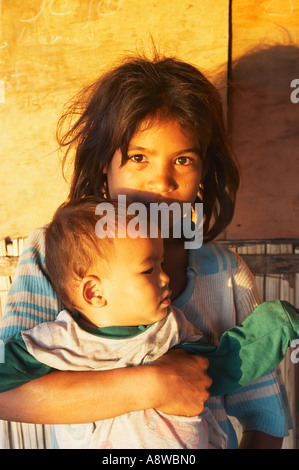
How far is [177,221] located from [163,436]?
0.50 metres

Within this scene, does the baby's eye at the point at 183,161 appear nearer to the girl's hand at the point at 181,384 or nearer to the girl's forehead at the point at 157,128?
the girl's forehead at the point at 157,128

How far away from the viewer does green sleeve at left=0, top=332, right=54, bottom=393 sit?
0.99 meters

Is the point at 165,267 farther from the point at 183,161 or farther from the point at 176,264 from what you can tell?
the point at 183,161

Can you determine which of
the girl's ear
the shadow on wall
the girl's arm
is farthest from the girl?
the shadow on wall

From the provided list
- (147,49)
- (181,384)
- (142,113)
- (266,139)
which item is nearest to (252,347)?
(181,384)

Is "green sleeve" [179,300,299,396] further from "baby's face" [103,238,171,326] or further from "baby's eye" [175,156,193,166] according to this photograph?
"baby's eye" [175,156,193,166]

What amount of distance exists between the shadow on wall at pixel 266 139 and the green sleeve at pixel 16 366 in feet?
3.13

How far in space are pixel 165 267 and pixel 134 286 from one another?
240 mm

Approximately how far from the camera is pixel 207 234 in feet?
4.79

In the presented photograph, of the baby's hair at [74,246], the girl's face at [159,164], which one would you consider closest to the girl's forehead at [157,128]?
the girl's face at [159,164]

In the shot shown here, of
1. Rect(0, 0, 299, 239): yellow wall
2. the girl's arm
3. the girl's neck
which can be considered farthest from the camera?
Rect(0, 0, 299, 239): yellow wall
